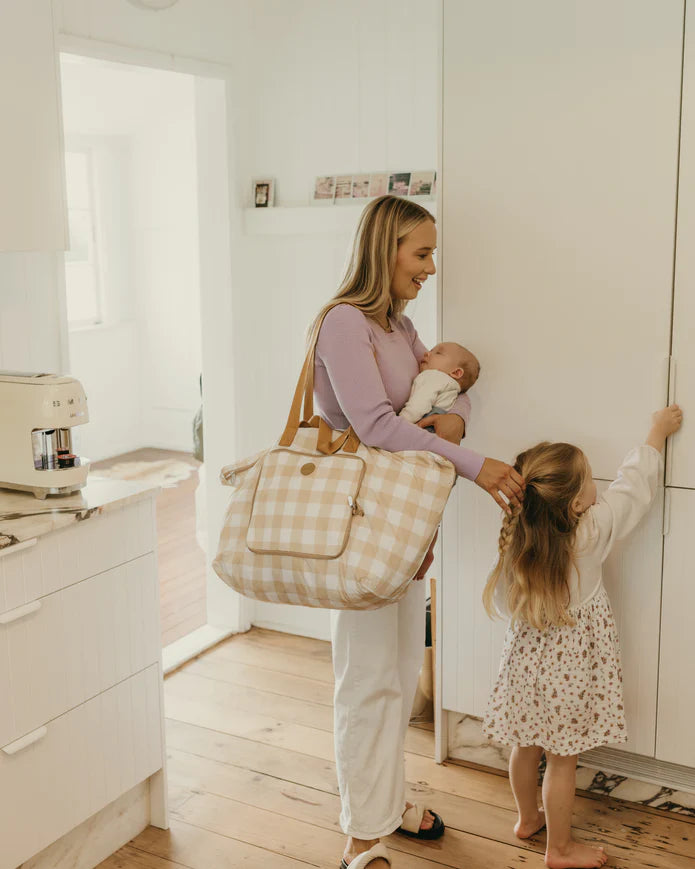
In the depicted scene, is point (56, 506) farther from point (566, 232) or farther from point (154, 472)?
point (154, 472)

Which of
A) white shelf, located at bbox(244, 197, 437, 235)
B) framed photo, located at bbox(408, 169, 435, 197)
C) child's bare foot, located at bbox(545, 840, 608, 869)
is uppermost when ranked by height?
framed photo, located at bbox(408, 169, 435, 197)

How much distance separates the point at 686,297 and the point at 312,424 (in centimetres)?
90

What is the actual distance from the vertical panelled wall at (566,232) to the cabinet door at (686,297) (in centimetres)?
2

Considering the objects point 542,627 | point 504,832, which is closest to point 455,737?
point 504,832

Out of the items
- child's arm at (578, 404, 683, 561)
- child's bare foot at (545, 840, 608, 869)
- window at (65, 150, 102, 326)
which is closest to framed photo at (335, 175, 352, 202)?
child's arm at (578, 404, 683, 561)

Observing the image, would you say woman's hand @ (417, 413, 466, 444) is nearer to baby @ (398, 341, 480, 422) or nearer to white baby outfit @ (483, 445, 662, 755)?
baby @ (398, 341, 480, 422)

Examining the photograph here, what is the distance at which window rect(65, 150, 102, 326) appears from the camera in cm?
606

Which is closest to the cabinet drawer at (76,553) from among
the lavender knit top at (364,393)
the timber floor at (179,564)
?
the lavender knit top at (364,393)

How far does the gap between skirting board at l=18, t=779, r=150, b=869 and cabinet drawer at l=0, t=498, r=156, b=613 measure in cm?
60

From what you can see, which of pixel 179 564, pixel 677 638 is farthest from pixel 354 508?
pixel 179 564

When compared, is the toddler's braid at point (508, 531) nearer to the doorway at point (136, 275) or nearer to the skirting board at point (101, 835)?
the skirting board at point (101, 835)

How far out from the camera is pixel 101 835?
2.23 meters

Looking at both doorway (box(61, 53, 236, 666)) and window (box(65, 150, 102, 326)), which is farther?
window (box(65, 150, 102, 326))

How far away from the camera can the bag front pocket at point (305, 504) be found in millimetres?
1779
